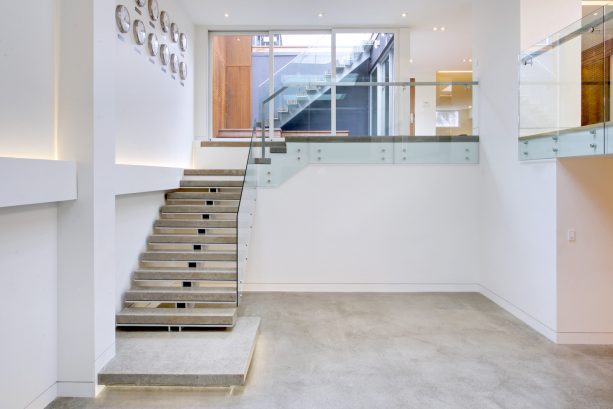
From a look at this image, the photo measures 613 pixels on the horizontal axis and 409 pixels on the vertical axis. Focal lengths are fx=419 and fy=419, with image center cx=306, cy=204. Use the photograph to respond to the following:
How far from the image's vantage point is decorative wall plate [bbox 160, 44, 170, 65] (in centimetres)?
643

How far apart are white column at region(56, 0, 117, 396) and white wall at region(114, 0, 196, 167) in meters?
1.32

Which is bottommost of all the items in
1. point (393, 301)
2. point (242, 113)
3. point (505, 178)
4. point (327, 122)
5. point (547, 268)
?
point (393, 301)

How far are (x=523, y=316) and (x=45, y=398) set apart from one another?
5.20 metres

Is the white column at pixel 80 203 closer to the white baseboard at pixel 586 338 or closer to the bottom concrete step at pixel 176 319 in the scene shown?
the bottom concrete step at pixel 176 319

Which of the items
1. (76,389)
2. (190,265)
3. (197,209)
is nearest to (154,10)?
(197,209)

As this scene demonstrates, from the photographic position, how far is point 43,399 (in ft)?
10.6

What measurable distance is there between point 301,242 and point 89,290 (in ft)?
12.4

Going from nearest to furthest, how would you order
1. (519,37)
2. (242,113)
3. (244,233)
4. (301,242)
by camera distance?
1. (519,37)
2. (244,233)
3. (301,242)
4. (242,113)

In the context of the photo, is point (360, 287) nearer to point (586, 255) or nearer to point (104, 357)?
point (586, 255)

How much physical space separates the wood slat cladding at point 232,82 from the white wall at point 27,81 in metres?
6.10

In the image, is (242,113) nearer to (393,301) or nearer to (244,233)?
(244,233)

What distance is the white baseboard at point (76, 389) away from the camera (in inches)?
134

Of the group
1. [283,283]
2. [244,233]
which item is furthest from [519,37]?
[283,283]

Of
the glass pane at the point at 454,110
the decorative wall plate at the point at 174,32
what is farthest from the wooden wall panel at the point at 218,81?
the glass pane at the point at 454,110
